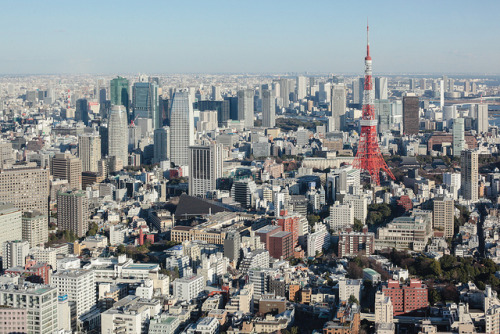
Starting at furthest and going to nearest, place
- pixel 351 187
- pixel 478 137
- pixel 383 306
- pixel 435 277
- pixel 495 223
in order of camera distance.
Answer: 1. pixel 478 137
2. pixel 351 187
3. pixel 495 223
4. pixel 435 277
5. pixel 383 306

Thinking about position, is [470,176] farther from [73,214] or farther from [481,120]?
[481,120]

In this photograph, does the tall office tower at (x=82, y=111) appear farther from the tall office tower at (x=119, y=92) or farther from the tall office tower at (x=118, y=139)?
the tall office tower at (x=118, y=139)

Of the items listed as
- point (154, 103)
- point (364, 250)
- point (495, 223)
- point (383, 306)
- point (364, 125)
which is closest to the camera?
point (383, 306)

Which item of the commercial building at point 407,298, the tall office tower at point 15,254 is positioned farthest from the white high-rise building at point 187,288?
the tall office tower at point 15,254

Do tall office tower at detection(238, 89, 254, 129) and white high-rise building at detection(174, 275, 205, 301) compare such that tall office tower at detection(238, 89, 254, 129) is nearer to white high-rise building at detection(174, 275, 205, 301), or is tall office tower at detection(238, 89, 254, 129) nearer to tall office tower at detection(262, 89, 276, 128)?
tall office tower at detection(262, 89, 276, 128)

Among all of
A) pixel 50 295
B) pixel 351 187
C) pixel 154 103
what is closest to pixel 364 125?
pixel 351 187

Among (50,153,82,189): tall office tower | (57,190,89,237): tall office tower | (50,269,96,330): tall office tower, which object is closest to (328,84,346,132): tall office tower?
(50,153,82,189): tall office tower

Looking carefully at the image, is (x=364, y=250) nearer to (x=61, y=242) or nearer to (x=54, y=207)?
(x=61, y=242)
